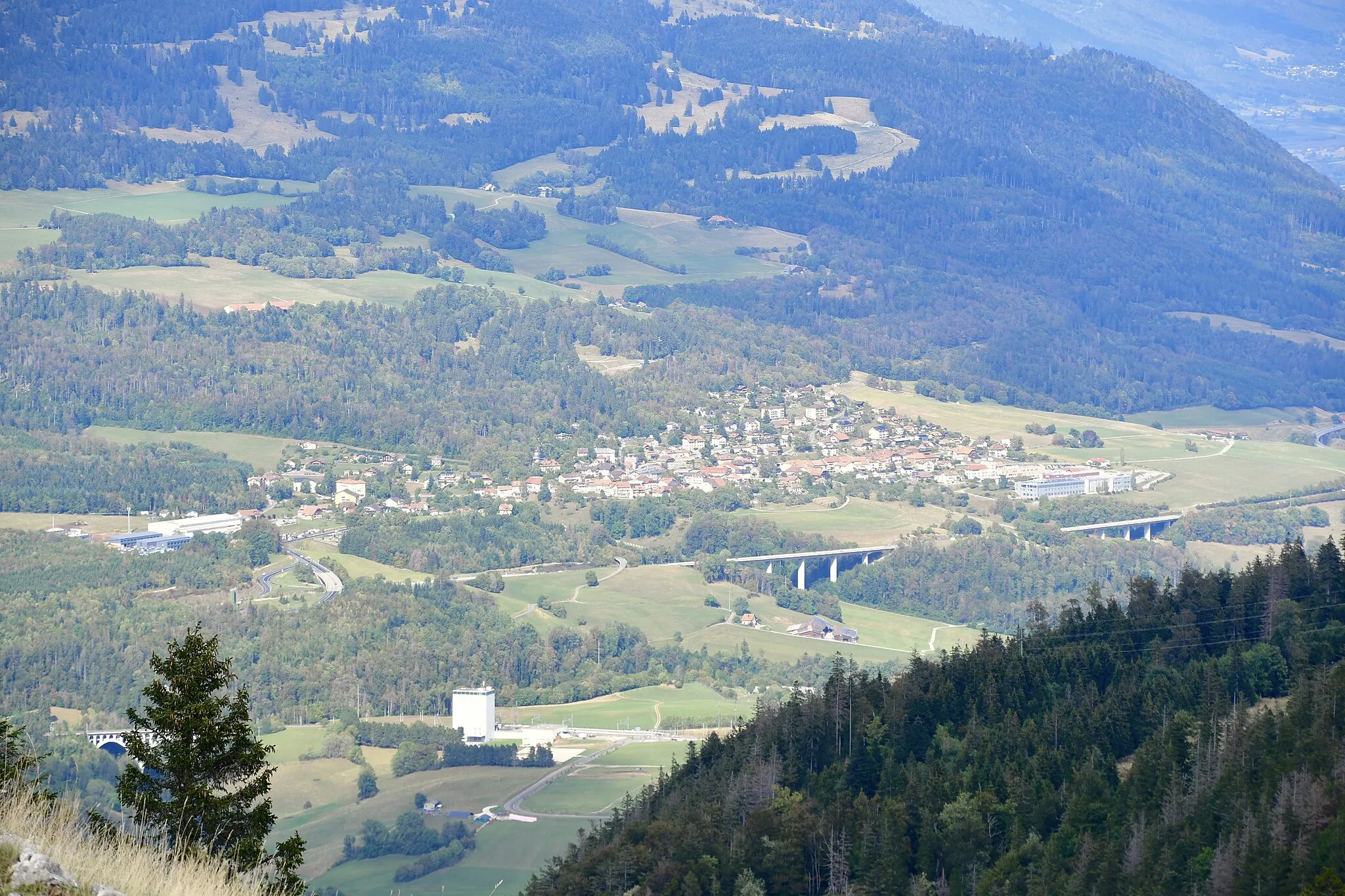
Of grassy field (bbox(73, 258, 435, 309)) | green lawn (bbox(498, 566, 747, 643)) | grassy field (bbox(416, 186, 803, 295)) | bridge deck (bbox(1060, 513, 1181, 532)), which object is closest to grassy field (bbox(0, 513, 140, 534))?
green lawn (bbox(498, 566, 747, 643))

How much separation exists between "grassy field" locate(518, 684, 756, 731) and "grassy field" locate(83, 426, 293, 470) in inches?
1648

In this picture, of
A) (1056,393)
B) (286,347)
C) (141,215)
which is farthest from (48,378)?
(1056,393)

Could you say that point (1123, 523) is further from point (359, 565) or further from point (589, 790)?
point (589, 790)

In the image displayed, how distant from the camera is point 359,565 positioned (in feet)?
310

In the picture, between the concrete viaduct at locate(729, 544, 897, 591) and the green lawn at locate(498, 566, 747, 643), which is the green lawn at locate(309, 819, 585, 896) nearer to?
the green lawn at locate(498, 566, 747, 643)

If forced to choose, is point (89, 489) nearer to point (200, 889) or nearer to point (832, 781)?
point (832, 781)

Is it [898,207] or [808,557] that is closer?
[808,557]

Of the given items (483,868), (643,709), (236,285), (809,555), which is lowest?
(483,868)

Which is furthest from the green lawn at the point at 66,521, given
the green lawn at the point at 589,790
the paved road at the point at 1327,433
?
the paved road at the point at 1327,433

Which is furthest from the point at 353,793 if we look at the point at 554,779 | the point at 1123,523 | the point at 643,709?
the point at 1123,523

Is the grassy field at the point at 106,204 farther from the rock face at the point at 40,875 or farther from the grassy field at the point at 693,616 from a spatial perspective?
the rock face at the point at 40,875

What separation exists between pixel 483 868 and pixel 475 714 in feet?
49.1

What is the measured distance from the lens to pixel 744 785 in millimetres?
47781

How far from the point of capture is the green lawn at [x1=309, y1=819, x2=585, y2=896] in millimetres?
55656
